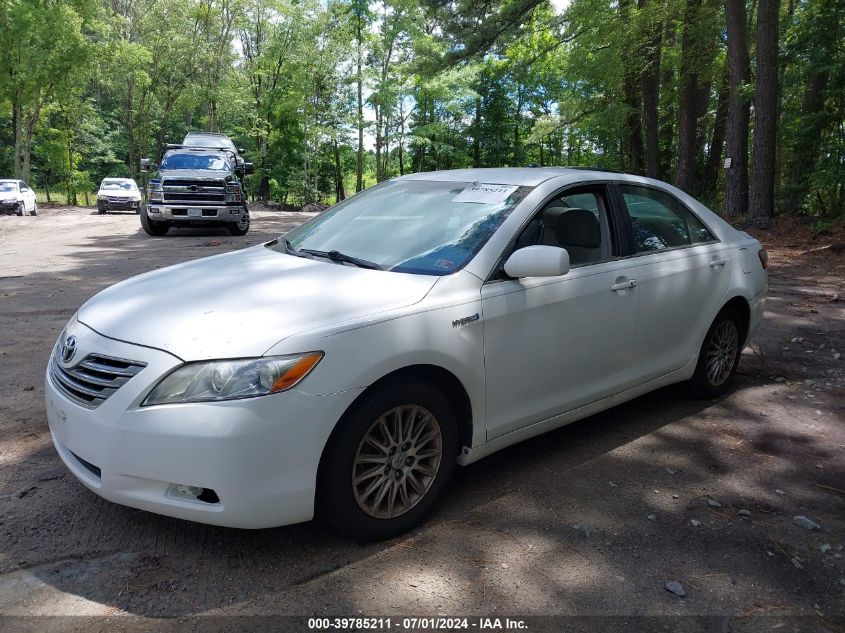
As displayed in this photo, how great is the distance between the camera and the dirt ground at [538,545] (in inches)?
103

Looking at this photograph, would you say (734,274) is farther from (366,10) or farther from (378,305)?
(366,10)

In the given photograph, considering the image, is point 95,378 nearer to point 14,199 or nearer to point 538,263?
point 538,263

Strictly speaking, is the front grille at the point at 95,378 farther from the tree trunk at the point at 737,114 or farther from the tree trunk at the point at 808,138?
the tree trunk at the point at 737,114

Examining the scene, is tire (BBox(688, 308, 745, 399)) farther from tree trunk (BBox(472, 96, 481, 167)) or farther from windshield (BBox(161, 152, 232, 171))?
tree trunk (BBox(472, 96, 481, 167))

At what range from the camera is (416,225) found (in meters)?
3.83

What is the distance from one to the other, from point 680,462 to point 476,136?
4709 cm

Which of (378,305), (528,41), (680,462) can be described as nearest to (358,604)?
(378,305)

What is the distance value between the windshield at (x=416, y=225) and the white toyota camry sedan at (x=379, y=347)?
1cm

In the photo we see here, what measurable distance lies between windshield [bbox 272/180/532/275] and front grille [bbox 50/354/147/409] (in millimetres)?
1336

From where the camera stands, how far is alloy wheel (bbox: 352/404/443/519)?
2.94 m

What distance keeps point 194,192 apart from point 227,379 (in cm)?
1510

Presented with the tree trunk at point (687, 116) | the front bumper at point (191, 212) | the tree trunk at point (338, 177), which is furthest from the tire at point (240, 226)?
the tree trunk at point (338, 177)

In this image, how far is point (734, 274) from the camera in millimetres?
4898

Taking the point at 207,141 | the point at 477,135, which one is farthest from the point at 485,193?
the point at 477,135
